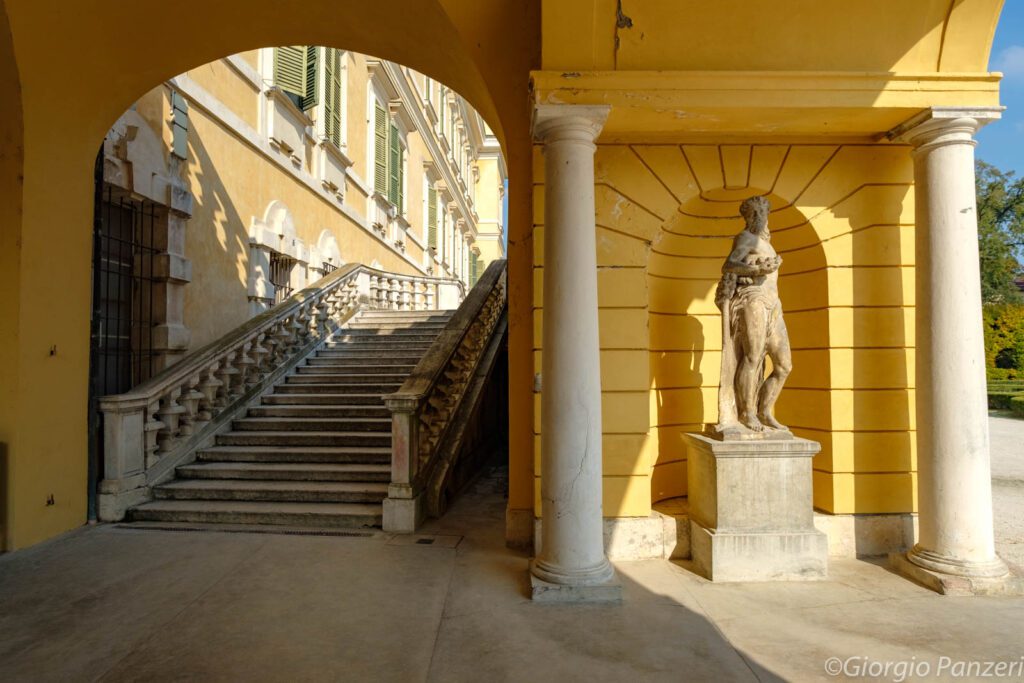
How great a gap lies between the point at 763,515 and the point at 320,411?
516 cm

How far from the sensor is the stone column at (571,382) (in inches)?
147

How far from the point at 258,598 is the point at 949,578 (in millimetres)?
4702

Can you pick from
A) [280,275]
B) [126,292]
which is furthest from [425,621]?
[280,275]

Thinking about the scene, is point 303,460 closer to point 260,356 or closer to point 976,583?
point 260,356

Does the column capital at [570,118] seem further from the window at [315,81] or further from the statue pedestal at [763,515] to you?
the window at [315,81]

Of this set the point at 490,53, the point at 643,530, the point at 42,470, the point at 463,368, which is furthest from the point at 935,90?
the point at 42,470

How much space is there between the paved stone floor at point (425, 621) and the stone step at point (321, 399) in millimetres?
2709

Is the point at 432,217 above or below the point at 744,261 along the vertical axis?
above

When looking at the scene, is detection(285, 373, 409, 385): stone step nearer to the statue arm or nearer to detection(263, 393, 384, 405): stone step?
detection(263, 393, 384, 405): stone step

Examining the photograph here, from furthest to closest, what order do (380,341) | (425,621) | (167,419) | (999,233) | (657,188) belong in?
(999,233) → (380,341) → (167,419) → (657,188) → (425,621)

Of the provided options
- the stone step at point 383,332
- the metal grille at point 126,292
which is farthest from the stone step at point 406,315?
the metal grille at point 126,292

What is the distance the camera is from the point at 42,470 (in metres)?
4.74

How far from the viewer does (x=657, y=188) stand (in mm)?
4637

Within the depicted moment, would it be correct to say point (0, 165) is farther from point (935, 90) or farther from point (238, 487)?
point (935, 90)
